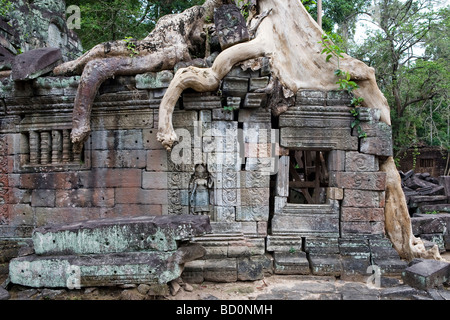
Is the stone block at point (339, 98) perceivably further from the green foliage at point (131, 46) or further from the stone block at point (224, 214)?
the green foliage at point (131, 46)

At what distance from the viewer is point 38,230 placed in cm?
428

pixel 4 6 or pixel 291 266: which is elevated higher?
pixel 4 6

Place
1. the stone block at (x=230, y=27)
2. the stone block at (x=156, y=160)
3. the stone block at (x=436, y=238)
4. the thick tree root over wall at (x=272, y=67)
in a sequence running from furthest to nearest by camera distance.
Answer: the stone block at (x=436, y=238) < the stone block at (x=156, y=160) < the stone block at (x=230, y=27) < the thick tree root over wall at (x=272, y=67)

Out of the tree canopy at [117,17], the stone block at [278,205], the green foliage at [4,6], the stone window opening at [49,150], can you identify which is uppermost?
the tree canopy at [117,17]

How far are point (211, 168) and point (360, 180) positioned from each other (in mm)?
2443

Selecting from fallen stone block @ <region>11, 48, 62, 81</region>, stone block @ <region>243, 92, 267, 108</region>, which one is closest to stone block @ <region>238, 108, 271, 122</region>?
stone block @ <region>243, 92, 267, 108</region>

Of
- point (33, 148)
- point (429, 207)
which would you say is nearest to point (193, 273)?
point (33, 148)

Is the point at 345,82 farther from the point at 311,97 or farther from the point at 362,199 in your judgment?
the point at 362,199

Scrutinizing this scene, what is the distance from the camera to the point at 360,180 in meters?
5.31

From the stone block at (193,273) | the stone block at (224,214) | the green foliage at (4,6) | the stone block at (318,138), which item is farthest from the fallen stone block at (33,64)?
the stone block at (318,138)

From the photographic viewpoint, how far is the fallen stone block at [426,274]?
4363mm

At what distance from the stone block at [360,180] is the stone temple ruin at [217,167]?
2 centimetres

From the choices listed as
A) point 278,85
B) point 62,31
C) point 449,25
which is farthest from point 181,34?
point 449,25

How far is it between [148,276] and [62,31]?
883cm
